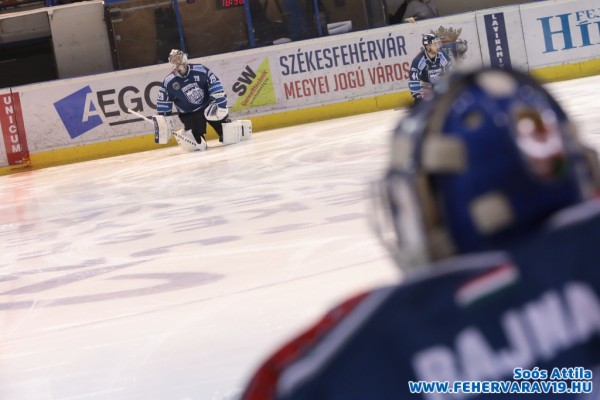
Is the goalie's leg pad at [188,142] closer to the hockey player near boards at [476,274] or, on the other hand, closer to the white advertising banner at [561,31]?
the white advertising banner at [561,31]

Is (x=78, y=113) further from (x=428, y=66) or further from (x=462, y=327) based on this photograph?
(x=462, y=327)

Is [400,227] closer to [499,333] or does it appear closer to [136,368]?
[499,333]

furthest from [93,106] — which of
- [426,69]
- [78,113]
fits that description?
[426,69]

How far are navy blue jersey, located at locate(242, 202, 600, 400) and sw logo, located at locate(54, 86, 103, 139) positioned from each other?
12.9m

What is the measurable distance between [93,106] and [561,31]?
248 inches

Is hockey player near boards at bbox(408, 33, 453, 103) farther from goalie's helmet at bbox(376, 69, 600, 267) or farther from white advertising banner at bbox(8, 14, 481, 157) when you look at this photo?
goalie's helmet at bbox(376, 69, 600, 267)

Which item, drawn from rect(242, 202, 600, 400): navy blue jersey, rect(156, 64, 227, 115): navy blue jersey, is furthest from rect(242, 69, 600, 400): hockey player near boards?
rect(156, 64, 227, 115): navy blue jersey

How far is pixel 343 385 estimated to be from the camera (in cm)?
74

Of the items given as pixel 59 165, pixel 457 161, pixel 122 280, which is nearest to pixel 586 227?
pixel 457 161

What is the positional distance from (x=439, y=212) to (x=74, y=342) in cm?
274

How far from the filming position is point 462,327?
743 mm

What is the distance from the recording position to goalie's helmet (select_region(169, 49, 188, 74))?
12.3m

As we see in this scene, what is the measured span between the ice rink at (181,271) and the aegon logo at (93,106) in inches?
162

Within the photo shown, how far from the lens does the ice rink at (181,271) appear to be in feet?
9.49
